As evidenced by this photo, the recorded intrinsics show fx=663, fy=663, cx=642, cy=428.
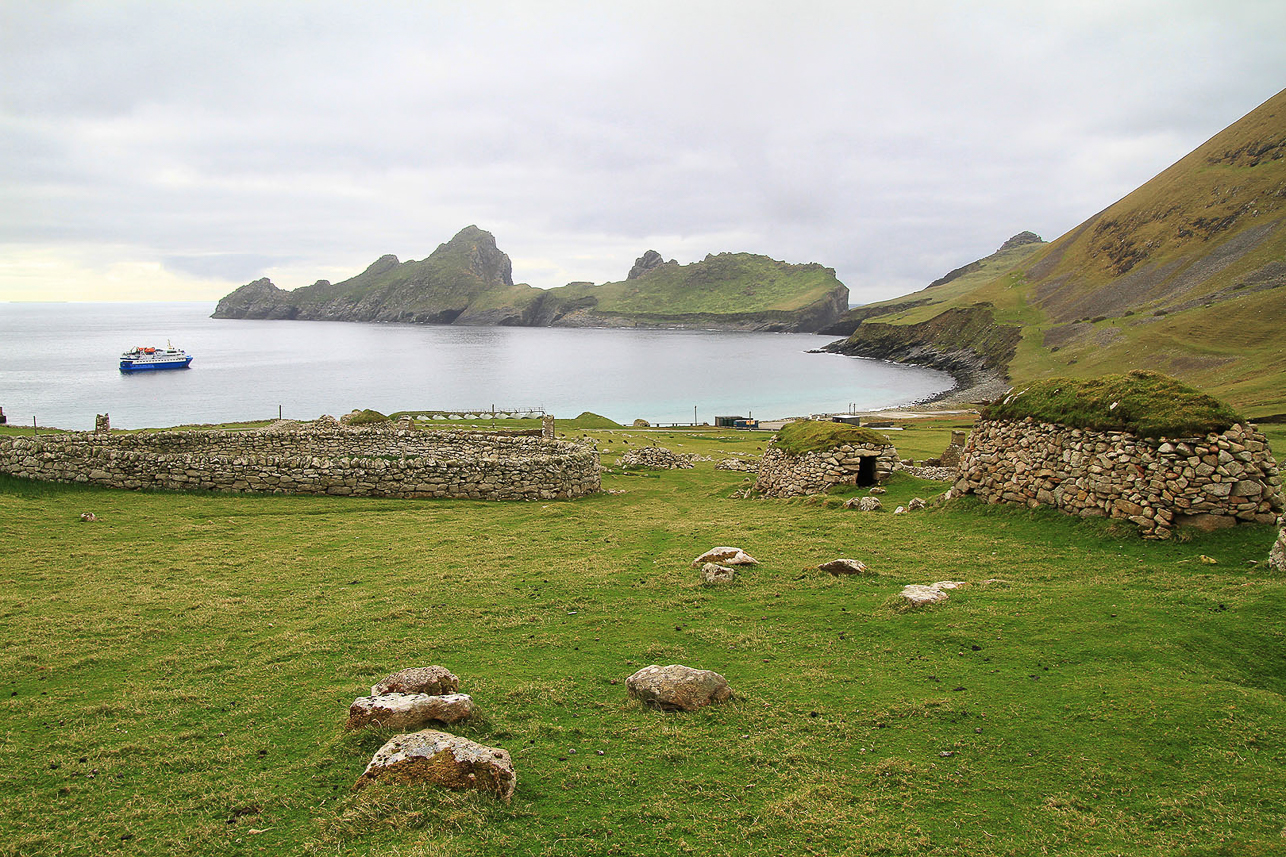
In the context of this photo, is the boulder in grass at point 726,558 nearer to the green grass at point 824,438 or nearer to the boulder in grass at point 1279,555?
the boulder in grass at point 1279,555

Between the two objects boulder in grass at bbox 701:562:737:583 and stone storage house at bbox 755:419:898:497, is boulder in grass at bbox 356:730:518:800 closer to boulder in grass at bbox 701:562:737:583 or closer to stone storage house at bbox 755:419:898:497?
boulder in grass at bbox 701:562:737:583

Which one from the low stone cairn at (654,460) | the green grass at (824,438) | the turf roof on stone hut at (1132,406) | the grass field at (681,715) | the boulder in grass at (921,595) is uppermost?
the turf roof on stone hut at (1132,406)

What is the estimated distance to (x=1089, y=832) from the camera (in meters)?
5.24

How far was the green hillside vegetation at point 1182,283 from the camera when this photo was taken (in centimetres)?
9338

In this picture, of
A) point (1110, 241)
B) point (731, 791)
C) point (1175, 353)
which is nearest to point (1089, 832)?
point (731, 791)

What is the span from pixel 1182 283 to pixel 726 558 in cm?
16363

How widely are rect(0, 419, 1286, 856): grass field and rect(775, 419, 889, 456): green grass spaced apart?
27.4 feet

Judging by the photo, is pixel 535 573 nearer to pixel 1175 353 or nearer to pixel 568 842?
pixel 568 842

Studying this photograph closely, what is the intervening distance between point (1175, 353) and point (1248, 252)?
56316 mm

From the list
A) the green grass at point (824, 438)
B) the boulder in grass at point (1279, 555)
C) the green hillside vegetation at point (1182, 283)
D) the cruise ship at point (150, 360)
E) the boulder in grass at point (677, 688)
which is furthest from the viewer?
the cruise ship at point (150, 360)

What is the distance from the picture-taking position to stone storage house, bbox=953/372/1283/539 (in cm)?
1173

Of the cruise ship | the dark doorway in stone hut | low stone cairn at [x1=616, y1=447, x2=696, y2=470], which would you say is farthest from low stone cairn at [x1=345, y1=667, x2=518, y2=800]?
the cruise ship

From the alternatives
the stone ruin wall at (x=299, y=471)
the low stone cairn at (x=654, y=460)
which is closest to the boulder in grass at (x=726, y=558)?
the stone ruin wall at (x=299, y=471)

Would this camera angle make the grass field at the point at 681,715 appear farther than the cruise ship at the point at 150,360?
No
